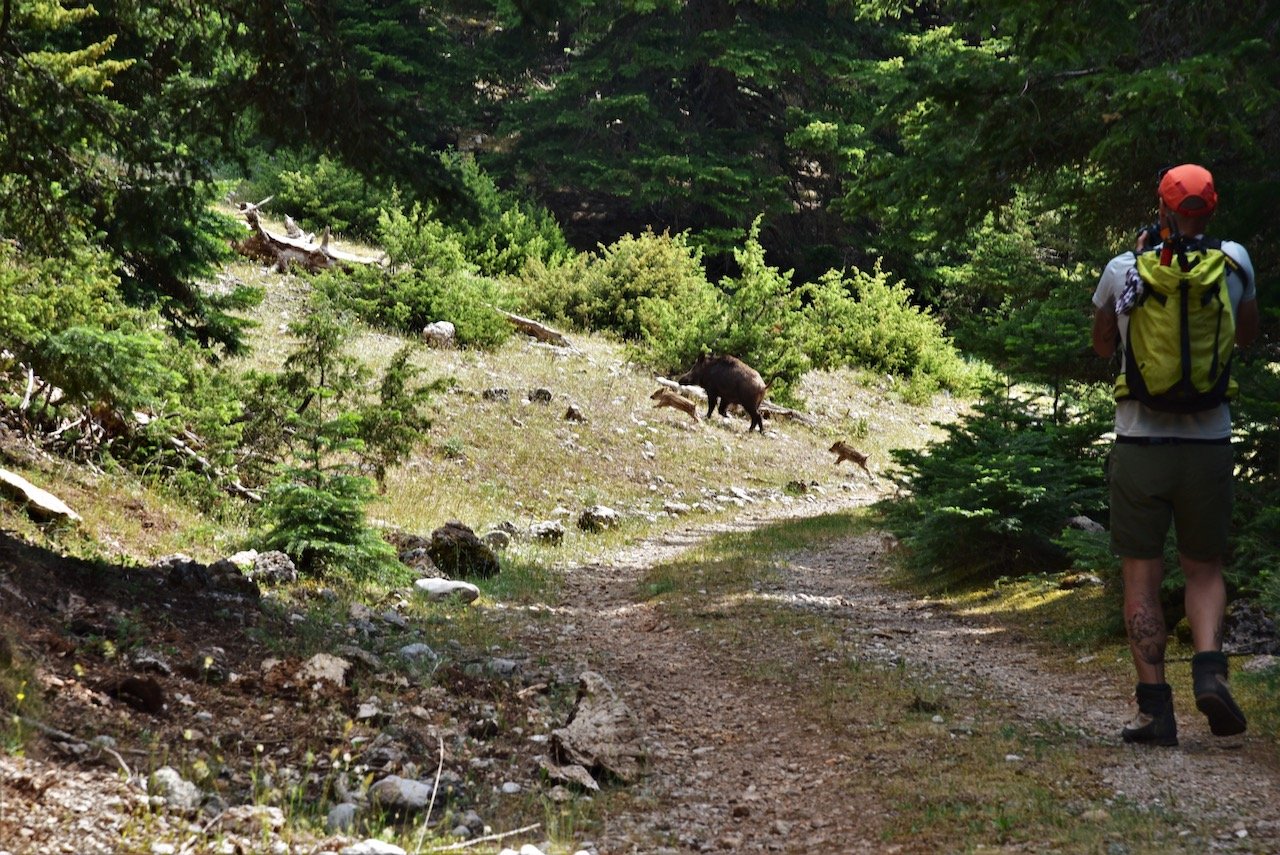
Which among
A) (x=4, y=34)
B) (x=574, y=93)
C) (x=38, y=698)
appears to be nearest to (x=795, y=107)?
(x=574, y=93)

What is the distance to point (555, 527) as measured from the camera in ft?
40.9

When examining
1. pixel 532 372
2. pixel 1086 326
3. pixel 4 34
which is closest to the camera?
pixel 4 34

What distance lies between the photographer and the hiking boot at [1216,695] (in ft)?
14.5

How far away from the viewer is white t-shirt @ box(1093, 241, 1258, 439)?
4566 mm

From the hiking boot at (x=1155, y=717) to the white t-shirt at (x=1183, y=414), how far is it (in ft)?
3.23

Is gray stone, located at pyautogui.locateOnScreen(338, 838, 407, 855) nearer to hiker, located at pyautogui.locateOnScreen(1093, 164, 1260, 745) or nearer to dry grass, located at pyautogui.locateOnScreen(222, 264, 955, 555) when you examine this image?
hiker, located at pyautogui.locateOnScreen(1093, 164, 1260, 745)

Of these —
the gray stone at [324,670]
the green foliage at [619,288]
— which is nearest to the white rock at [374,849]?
the gray stone at [324,670]

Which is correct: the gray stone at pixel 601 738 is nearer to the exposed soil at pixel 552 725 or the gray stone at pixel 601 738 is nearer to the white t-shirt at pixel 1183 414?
the exposed soil at pixel 552 725

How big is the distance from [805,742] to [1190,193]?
2721 mm

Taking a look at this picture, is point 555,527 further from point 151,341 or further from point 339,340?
point 151,341

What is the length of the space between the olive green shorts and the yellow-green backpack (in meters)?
0.21

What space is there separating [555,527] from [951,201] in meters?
6.11

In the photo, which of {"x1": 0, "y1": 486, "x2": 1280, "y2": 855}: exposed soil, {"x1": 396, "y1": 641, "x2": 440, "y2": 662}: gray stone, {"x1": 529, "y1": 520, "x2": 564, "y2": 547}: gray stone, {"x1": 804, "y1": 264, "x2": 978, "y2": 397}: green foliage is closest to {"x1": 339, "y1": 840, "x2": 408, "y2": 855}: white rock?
{"x1": 0, "y1": 486, "x2": 1280, "y2": 855}: exposed soil

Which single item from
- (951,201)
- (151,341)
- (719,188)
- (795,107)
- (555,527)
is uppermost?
(795,107)
